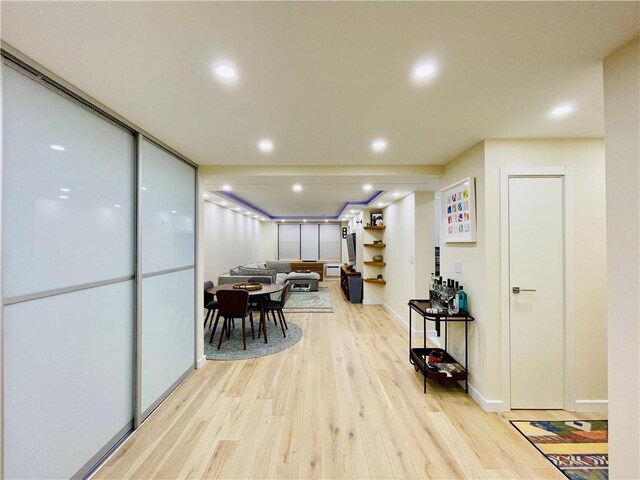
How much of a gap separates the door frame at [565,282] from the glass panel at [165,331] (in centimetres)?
315

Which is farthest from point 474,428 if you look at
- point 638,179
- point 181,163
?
point 181,163

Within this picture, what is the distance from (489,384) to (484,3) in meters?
2.75

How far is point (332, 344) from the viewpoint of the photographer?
12.6ft

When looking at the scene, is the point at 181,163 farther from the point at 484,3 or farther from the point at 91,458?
the point at 484,3

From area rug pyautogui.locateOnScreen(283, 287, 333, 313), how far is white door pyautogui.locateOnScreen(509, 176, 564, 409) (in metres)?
3.75

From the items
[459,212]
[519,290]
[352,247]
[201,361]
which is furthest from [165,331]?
[352,247]

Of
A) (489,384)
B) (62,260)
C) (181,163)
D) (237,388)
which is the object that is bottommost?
(237,388)

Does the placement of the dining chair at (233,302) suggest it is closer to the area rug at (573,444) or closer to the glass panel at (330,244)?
the area rug at (573,444)

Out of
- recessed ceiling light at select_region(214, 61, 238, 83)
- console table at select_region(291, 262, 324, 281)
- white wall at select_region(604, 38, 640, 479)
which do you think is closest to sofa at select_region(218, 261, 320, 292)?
console table at select_region(291, 262, 324, 281)

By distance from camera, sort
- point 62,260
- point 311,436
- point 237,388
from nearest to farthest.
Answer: point 62,260 → point 311,436 → point 237,388

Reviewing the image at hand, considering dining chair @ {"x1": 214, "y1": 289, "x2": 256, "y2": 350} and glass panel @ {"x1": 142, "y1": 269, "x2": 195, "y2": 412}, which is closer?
glass panel @ {"x1": 142, "y1": 269, "x2": 195, "y2": 412}

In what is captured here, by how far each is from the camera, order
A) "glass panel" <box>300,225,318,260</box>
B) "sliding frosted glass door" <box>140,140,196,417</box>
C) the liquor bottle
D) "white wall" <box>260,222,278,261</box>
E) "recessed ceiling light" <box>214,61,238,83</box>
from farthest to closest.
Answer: "glass panel" <box>300,225,318,260</box> → "white wall" <box>260,222,278,261</box> → the liquor bottle → "sliding frosted glass door" <box>140,140,196,417</box> → "recessed ceiling light" <box>214,61,238,83</box>

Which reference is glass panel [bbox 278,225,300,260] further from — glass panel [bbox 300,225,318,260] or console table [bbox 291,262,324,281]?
console table [bbox 291,262,324,281]

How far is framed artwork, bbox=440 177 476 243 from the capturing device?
2498 millimetres
